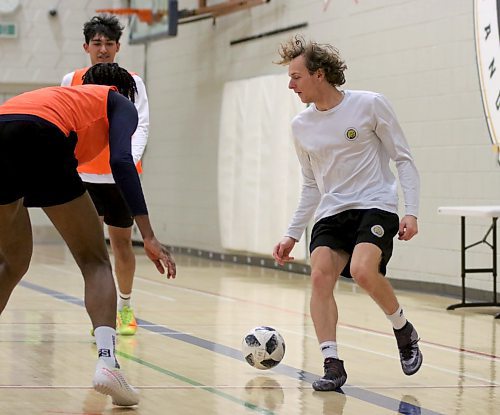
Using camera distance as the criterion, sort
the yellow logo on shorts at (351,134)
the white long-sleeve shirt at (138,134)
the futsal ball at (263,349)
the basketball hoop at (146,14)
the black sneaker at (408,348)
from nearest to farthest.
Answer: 1. the yellow logo on shorts at (351,134)
2. the black sneaker at (408,348)
3. the futsal ball at (263,349)
4. the white long-sleeve shirt at (138,134)
5. the basketball hoop at (146,14)

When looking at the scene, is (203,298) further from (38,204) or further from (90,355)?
(38,204)

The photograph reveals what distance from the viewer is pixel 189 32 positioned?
16094mm

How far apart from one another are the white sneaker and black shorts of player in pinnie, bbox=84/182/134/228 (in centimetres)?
229

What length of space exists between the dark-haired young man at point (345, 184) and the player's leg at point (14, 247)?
1.26 m

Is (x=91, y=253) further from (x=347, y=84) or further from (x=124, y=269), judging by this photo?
(x=347, y=84)

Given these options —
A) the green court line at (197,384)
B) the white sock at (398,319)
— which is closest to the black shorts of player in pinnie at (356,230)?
the white sock at (398,319)

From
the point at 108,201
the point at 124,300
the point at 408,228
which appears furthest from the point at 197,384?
the point at 124,300

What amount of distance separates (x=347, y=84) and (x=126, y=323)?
5734 mm

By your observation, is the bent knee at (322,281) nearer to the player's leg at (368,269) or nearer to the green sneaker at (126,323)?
the player's leg at (368,269)

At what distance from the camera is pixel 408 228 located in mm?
5066

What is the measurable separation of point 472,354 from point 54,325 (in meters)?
2.74

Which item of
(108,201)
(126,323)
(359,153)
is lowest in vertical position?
(126,323)

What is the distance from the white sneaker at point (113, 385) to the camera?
4383 millimetres

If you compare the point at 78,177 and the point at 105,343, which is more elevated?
the point at 78,177
